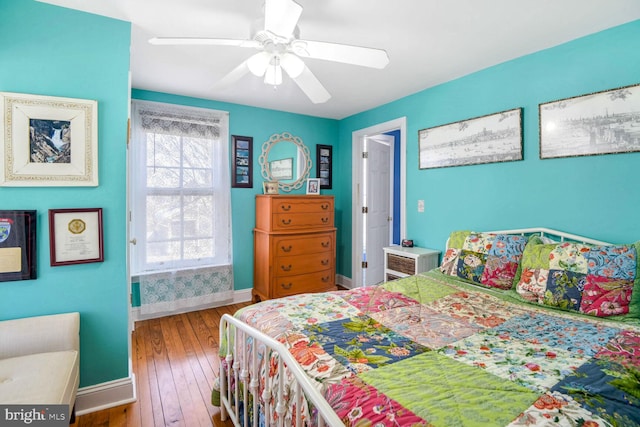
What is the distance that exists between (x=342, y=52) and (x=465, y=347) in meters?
1.53

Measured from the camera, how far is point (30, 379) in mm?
1415

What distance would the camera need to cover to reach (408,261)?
3123 millimetres

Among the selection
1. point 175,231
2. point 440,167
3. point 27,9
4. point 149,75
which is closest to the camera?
point 27,9

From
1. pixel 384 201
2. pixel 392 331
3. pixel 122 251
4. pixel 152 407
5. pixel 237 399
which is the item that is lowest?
pixel 152 407

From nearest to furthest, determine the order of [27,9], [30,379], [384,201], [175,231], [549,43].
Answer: [30,379] < [27,9] < [549,43] < [175,231] < [384,201]

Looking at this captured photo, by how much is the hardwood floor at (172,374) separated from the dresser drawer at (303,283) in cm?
74

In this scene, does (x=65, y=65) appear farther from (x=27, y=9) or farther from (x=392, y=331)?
(x=392, y=331)

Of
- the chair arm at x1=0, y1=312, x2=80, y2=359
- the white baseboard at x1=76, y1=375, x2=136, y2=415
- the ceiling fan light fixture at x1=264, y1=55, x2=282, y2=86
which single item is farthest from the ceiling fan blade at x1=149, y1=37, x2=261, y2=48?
the white baseboard at x1=76, y1=375, x2=136, y2=415

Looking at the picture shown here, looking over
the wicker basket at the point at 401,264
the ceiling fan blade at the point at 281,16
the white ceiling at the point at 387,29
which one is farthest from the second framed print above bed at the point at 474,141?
the ceiling fan blade at the point at 281,16

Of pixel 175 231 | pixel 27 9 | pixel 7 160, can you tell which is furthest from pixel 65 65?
pixel 175 231

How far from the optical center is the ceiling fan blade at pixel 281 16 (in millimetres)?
1315

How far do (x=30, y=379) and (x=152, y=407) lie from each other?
782mm

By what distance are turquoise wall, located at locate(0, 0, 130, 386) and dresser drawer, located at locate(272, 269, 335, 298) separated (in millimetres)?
1725

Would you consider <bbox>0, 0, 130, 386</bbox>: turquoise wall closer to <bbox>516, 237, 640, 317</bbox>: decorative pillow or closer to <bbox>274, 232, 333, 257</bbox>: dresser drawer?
<bbox>274, 232, 333, 257</bbox>: dresser drawer
